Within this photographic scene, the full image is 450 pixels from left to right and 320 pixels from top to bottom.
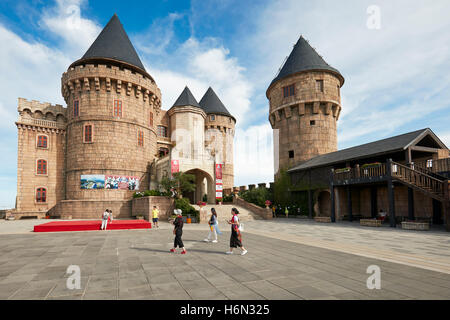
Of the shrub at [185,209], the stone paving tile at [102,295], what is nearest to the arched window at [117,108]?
the shrub at [185,209]

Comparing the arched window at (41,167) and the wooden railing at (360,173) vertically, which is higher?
the arched window at (41,167)

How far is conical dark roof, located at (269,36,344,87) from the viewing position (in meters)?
33.3

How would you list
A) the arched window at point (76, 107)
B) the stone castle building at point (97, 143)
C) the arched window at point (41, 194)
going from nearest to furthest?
the stone castle building at point (97, 143)
the arched window at point (76, 107)
the arched window at point (41, 194)

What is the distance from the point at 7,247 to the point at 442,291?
1472cm

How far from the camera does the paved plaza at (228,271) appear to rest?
519cm

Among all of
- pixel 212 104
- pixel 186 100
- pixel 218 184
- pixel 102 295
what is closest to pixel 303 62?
pixel 186 100

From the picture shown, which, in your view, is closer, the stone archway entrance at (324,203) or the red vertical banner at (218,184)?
the stone archway entrance at (324,203)

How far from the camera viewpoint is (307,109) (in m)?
33.2

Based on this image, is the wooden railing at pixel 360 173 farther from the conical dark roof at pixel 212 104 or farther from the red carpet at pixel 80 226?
the conical dark roof at pixel 212 104

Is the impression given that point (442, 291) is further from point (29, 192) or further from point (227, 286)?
point (29, 192)

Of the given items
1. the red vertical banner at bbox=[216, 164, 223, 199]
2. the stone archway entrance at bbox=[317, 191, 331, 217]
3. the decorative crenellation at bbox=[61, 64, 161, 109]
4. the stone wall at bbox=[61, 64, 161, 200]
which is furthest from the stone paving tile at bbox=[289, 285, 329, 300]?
the decorative crenellation at bbox=[61, 64, 161, 109]
